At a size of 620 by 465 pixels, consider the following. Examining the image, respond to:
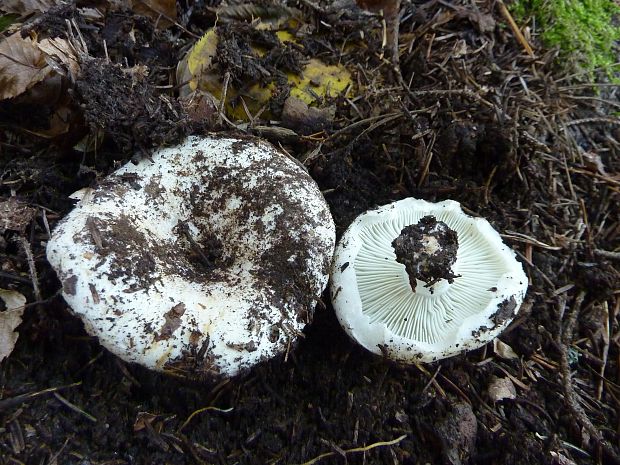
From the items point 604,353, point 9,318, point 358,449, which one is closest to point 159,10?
point 9,318

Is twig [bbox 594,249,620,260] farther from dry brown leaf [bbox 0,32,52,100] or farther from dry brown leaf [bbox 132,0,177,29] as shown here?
dry brown leaf [bbox 0,32,52,100]

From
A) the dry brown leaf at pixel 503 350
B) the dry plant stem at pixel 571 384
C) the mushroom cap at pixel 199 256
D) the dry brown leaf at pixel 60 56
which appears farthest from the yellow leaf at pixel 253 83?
the dry plant stem at pixel 571 384

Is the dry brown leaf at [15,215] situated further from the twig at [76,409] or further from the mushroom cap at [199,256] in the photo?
the twig at [76,409]

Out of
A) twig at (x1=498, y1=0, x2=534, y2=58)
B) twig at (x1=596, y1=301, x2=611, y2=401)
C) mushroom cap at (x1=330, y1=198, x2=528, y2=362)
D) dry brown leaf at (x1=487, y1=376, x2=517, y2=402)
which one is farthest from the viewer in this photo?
twig at (x1=498, y1=0, x2=534, y2=58)

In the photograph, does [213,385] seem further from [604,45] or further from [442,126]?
[604,45]

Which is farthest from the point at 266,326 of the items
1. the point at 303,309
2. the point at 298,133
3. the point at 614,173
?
the point at 614,173

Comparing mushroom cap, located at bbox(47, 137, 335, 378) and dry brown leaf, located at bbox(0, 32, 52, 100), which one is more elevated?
dry brown leaf, located at bbox(0, 32, 52, 100)

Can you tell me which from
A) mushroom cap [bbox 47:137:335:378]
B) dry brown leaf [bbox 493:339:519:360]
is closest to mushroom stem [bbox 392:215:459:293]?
mushroom cap [bbox 47:137:335:378]
